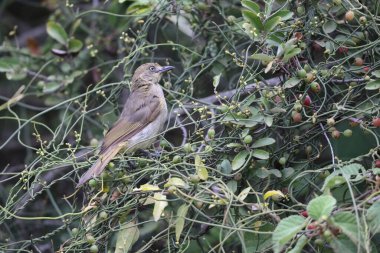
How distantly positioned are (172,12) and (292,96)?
5.01ft

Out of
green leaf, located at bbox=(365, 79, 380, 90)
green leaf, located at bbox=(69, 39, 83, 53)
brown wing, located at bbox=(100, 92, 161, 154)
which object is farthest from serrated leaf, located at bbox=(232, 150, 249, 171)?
green leaf, located at bbox=(69, 39, 83, 53)

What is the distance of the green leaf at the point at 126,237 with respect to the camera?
15.5 feet

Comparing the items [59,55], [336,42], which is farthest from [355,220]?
[59,55]

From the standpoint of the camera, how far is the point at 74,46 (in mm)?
6852

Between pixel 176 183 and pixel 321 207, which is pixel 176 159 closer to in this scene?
pixel 176 183

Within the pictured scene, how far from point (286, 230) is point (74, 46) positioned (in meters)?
3.67

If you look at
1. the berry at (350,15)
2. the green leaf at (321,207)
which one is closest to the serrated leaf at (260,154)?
the green leaf at (321,207)

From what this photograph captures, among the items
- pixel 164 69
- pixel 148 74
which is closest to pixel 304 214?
pixel 164 69

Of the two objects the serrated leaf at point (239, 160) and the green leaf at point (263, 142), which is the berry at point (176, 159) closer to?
the serrated leaf at point (239, 160)

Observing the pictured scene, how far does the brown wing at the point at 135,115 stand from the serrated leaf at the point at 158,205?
1462 millimetres

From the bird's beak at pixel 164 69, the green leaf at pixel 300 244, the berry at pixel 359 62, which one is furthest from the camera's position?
the bird's beak at pixel 164 69

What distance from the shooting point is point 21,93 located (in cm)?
670

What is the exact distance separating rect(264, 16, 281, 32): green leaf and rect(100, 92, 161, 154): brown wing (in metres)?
1.49

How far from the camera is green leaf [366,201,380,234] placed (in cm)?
380
